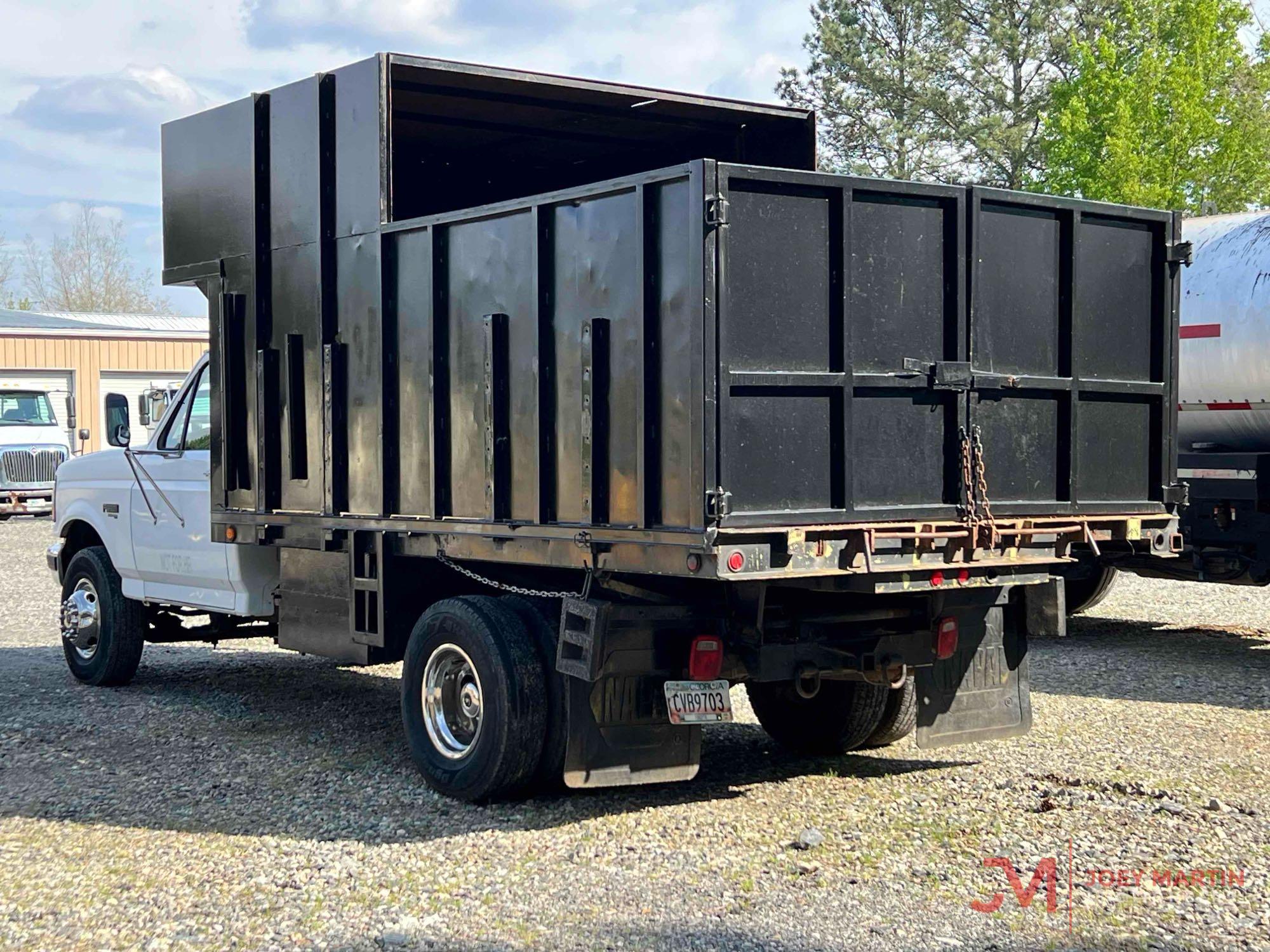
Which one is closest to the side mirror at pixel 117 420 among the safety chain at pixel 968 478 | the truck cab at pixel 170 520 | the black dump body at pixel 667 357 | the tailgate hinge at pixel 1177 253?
the truck cab at pixel 170 520

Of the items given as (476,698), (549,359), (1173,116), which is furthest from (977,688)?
(1173,116)

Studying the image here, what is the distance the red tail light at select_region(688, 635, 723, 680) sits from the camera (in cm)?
623

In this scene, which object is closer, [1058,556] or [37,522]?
[1058,556]

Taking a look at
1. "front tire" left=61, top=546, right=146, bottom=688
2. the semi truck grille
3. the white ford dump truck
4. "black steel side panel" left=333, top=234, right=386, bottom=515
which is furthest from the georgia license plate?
the semi truck grille

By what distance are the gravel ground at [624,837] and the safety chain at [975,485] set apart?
1319 millimetres

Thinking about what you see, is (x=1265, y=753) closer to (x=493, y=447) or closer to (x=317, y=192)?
(x=493, y=447)

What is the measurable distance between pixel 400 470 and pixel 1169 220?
3.97 metres

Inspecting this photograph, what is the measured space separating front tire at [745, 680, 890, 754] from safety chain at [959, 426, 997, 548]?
1250 mm

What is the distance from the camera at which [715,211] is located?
18.2 ft

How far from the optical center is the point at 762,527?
18.5ft

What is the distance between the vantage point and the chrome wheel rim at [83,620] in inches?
398

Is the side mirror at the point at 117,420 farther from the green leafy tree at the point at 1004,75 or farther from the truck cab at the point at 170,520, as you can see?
the green leafy tree at the point at 1004,75

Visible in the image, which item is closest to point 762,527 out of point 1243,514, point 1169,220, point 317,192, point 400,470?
point 400,470

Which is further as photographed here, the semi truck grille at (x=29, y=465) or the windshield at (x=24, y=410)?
the windshield at (x=24, y=410)
